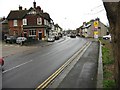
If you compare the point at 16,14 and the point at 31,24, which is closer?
the point at 31,24

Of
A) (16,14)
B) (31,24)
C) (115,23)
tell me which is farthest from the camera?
(16,14)

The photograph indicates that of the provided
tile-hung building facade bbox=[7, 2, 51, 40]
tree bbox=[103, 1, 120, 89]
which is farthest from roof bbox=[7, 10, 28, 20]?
tree bbox=[103, 1, 120, 89]

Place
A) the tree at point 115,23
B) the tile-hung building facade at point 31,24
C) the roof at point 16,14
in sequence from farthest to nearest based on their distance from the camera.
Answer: the roof at point 16,14
the tile-hung building facade at point 31,24
the tree at point 115,23

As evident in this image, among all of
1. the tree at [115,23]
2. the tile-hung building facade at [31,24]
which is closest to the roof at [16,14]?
the tile-hung building facade at [31,24]

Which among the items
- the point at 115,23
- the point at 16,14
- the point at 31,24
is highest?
the point at 16,14

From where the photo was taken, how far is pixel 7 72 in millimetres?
17734

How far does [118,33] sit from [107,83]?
4.02 metres

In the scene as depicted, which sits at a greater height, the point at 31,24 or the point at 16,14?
the point at 16,14

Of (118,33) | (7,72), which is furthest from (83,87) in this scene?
(7,72)

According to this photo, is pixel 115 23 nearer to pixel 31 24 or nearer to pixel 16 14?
pixel 31 24

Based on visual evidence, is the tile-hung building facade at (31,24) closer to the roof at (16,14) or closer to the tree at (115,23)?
the roof at (16,14)

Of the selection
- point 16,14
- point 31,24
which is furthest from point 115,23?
point 16,14

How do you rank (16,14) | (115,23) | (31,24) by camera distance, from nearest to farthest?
(115,23) → (31,24) → (16,14)

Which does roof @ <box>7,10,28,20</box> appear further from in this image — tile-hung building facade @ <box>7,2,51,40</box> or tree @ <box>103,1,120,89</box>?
tree @ <box>103,1,120,89</box>
